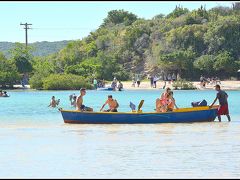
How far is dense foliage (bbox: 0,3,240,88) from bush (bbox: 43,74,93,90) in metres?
0.67

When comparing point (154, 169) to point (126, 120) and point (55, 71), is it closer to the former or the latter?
point (126, 120)

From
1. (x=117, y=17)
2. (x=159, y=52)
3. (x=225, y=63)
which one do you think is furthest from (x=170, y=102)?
(x=117, y=17)

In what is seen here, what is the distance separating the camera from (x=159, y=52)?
314 feet

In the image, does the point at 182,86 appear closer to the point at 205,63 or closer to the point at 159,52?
the point at 205,63

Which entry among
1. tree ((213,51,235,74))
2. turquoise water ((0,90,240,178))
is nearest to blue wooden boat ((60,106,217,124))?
turquoise water ((0,90,240,178))

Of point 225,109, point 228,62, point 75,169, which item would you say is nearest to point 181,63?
point 228,62

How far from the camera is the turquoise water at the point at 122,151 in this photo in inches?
647

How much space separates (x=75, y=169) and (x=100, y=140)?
648 cm

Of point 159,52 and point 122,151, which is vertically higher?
point 159,52

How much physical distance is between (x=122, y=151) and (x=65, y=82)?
62341mm

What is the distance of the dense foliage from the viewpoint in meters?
88.6

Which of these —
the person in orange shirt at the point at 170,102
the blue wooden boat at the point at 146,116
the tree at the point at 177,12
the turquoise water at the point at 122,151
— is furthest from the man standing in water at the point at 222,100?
the tree at the point at 177,12

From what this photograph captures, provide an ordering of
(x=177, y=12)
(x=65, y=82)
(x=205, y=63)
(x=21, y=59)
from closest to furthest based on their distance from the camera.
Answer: (x=65, y=82) < (x=205, y=63) < (x=21, y=59) < (x=177, y=12)

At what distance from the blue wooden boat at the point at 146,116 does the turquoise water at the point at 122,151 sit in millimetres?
526
